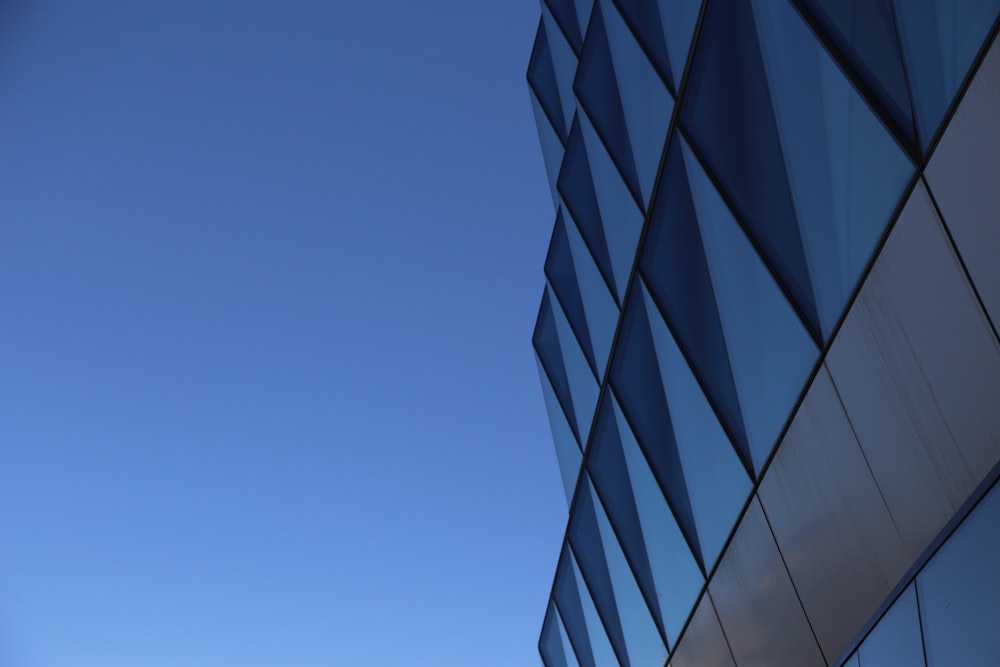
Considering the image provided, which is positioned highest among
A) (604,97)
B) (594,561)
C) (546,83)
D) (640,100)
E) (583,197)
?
(546,83)

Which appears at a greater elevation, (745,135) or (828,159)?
(745,135)

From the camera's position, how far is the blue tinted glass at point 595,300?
48.3ft

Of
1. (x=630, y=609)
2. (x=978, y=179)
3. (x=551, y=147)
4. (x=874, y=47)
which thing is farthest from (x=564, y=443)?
(x=978, y=179)

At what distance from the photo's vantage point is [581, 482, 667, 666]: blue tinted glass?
13.7 meters

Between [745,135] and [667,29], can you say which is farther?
[667,29]

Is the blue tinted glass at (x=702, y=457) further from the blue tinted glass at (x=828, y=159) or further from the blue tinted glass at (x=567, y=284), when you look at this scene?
the blue tinted glass at (x=567, y=284)

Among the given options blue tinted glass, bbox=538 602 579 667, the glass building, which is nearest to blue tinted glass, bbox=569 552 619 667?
the glass building

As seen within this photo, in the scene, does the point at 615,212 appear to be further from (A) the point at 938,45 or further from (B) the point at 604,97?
(A) the point at 938,45

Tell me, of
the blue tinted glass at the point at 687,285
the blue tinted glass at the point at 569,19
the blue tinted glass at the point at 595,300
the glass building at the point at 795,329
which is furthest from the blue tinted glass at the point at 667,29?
the blue tinted glass at the point at 569,19

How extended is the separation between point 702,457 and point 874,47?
5752mm

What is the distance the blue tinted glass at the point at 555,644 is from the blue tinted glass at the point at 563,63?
11.6 m

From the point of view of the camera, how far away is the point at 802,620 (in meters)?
8.49

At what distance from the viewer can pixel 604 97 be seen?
14.9 meters

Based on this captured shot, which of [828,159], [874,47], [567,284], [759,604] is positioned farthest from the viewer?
[567,284]
